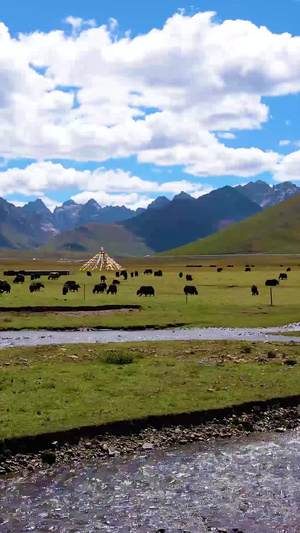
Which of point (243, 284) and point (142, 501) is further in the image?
point (243, 284)

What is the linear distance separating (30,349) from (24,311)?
57.8 feet

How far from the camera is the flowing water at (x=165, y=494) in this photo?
11.9 metres

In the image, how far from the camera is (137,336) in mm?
37281

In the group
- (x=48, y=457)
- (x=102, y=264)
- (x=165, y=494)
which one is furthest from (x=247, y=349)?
(x=102, y=264)

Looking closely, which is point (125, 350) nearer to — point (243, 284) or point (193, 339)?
point (193, 339)

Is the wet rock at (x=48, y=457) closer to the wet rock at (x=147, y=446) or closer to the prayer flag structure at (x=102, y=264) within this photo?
the wet rock at (x=147, y=446)

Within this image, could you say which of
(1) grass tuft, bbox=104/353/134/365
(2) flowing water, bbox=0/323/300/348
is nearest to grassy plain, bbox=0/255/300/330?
(2) flowing water, bbox=0/323/300/348

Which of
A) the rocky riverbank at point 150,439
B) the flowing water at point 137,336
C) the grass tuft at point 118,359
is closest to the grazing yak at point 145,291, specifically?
the flowing water at point 137,336

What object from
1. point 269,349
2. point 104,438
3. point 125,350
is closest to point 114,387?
point 104,438

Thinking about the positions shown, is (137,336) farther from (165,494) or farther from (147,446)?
(165,494)

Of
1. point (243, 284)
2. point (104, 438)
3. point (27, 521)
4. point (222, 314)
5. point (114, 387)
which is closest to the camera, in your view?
point (27, 521)

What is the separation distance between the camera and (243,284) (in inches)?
3140

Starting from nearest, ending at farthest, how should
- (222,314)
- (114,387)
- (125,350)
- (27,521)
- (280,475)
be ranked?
(27,521), (280,475), (114,387), (125,350), (222,314)

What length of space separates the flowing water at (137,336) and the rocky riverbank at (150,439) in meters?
16.3
